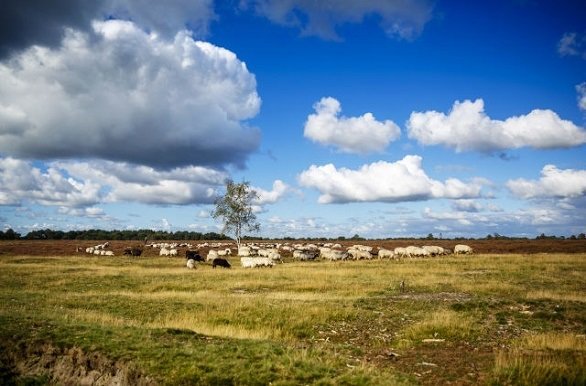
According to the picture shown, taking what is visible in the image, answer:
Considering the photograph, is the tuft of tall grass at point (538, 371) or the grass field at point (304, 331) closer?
the tuft of tall grass at point (538, 371)

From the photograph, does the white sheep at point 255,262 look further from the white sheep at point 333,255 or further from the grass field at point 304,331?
the grass field at point 304,331

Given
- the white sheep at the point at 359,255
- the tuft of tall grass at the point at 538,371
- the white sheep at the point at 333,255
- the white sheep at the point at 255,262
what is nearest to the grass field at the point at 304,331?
the tuft of tall grass at the point at 538,371

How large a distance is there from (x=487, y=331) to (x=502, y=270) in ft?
84.1

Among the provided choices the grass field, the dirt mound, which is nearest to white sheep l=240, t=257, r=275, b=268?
the grass field

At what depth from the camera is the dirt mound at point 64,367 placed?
36.9 ft

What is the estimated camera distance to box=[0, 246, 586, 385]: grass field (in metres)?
11.1

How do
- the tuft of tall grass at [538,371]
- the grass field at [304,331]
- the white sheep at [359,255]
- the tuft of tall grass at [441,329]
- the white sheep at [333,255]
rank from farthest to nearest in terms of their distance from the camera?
the white sheep at [359,255] < the white sheep at [333,255] < the tuft of tall grass at [441,329] < the grass field at [304,331] < the tuft of tall grass at [538,371]

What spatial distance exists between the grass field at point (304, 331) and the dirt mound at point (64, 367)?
0.05 m

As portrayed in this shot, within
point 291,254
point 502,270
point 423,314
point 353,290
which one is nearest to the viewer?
point 423,314

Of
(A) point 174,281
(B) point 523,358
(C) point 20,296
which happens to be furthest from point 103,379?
(A) point 174,281

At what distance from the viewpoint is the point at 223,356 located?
1201 cm

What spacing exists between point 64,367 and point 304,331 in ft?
29.0

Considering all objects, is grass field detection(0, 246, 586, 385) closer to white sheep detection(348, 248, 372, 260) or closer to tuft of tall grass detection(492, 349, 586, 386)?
tuft of tall grass detection(492, 349, 586, 386)

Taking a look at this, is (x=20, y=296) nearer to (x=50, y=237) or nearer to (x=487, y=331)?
(x=487, y=331)
